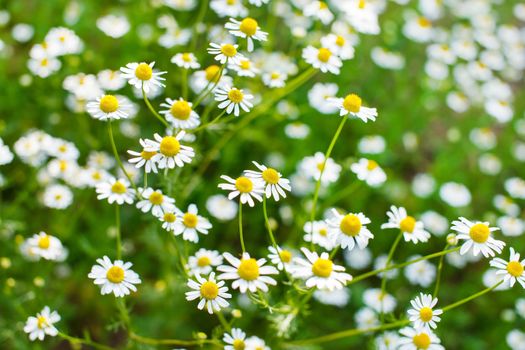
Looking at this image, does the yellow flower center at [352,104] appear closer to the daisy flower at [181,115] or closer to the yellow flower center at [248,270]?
the daisy flower at [181,115]

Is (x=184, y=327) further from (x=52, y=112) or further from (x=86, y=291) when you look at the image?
(x=52, y=112)

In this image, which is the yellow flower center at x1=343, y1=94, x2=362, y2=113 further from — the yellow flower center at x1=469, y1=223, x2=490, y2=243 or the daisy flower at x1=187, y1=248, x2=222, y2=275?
the daisy flower at x1=187, y1=248, x2=222, y2=275

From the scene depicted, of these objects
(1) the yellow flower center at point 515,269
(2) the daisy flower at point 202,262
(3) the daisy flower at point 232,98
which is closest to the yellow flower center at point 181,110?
(3) the daisy flower at point 232,98

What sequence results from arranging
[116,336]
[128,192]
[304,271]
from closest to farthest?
[304,271], [128,192], [116,336]

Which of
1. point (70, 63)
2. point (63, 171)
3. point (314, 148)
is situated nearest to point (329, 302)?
point (314, 148)

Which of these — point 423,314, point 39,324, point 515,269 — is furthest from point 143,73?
point 515,269

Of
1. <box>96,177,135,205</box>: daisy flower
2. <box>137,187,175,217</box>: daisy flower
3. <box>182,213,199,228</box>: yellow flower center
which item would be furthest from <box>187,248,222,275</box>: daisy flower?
<box>96,177,135,205</box>: daisy flower
